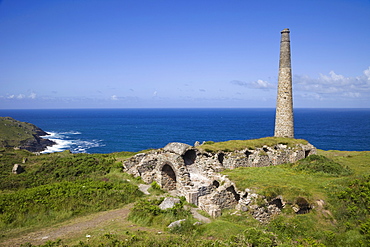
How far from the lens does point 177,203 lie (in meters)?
14.6

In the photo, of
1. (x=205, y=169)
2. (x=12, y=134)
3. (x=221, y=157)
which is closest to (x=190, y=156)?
(x=205, y=169)

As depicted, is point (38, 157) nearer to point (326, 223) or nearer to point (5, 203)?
point (5, 203)

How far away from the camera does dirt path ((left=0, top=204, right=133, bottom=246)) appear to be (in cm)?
1169

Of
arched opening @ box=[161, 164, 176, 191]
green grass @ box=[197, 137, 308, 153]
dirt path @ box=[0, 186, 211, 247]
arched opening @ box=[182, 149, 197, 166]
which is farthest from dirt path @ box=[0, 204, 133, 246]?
green grass @ box=[197, 137, 308, 153]

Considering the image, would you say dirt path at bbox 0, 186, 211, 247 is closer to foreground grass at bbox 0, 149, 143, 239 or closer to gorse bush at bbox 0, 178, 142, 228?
foreground grass at bbox 0, 149, 143, 239

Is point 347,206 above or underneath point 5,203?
above

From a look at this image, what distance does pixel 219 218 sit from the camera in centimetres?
1398

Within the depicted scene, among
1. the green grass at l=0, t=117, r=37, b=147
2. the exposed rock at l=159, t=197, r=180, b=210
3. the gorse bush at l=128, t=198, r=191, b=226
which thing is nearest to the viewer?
the gorse bush at l=128, t=198, r=191, b=226

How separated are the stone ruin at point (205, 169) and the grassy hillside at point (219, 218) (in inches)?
28.7

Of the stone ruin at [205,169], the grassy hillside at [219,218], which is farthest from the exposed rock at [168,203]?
the stone ruin at [205,169]

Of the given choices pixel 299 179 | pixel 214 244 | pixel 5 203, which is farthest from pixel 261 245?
pixel 5 203

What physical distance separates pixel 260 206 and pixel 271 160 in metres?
13.0

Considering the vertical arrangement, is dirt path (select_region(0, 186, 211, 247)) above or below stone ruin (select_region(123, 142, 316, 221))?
below

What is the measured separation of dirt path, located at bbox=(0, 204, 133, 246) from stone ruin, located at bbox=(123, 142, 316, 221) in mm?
4788
